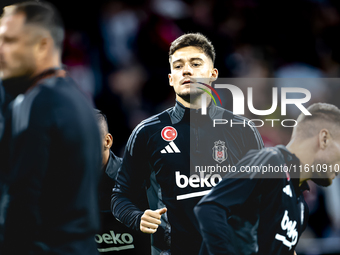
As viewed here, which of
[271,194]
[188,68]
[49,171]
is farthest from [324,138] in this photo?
[49,171]

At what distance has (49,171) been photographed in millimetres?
1060

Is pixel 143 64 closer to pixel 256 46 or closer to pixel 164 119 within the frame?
pixel 164 119

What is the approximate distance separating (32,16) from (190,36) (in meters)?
1.22

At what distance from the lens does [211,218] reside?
1591 millimetres

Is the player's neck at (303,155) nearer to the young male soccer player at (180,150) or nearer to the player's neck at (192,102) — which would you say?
the young male soccer player at (180,150)

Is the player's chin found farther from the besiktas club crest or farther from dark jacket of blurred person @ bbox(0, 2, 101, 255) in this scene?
dark jacket of blurred person @ bbox(0, 2, 101, 255)

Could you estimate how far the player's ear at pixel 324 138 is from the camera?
2020 mm

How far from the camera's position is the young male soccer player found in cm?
203

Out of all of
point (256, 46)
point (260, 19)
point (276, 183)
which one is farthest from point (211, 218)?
point (260, 19)

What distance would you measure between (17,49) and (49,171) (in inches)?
18.5

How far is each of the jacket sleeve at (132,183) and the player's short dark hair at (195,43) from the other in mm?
577

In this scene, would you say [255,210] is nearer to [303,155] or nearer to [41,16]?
[303,155]

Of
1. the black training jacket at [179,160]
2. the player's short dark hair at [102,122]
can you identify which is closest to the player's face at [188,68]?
the black training jacket at [179,160]

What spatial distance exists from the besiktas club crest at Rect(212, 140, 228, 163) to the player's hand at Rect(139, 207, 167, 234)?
440mm
